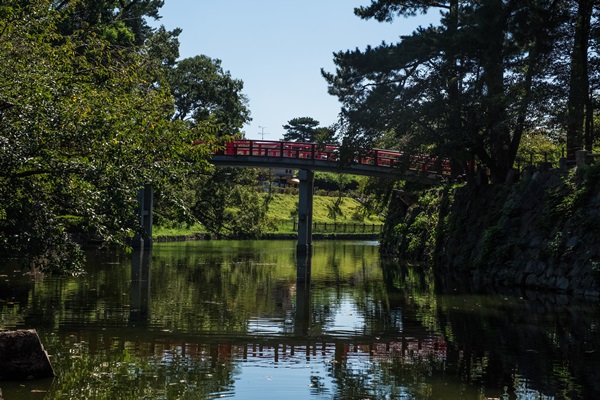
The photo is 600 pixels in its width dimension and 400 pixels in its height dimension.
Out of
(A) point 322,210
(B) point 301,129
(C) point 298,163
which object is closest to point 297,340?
(C) point 298,163

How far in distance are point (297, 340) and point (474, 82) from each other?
25.5m

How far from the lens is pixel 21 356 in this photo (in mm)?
11633

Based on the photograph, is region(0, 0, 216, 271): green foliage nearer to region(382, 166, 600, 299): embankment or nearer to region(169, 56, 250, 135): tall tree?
region(382, 166, 600, 299): embankment

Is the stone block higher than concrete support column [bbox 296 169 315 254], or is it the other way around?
concrete support column [bbox 296 169 315 254]

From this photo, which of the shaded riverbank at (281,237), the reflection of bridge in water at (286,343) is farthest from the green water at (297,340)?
the shaded riverbank at (281,237)

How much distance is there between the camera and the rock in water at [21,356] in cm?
1149

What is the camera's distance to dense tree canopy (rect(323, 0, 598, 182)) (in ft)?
115

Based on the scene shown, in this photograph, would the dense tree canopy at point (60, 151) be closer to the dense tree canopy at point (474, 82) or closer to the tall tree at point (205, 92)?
the dense tree canopy at point (474, 82)

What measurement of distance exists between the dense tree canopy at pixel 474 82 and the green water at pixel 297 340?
10.0 meters

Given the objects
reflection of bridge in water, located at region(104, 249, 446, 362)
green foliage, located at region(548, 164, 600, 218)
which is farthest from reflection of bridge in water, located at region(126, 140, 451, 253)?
reflection of bridge in water, located at region(104, 249, 446, 362)

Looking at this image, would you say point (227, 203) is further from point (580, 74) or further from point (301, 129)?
point (301, 129)

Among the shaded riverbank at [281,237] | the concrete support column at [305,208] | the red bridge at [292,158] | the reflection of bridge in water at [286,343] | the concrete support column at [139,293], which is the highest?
the red bridge at [292,158]

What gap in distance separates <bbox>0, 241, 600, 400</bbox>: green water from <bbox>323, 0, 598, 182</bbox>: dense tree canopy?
10011 millimetres

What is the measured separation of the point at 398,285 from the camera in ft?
102
